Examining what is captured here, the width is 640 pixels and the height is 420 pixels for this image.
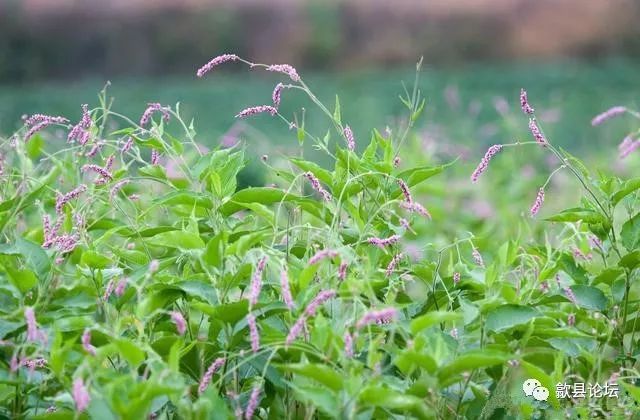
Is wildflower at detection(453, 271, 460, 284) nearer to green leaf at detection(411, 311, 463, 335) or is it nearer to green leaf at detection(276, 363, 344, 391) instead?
green leaf at detection(411, 311, 463, 335)

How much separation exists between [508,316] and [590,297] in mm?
350

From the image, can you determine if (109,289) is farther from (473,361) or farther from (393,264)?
(473,361)

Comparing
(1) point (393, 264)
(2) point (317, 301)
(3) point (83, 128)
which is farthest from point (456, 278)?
(3) point (83, 128)

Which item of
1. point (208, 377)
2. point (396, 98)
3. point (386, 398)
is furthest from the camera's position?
point (396, 98)

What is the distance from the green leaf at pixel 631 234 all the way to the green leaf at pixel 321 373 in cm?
81

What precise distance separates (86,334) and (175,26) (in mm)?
20695

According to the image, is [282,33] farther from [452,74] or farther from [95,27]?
[452,74]

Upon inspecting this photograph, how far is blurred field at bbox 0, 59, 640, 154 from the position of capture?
428 inches

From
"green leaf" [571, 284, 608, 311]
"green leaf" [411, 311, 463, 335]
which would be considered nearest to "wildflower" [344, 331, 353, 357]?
"green leaf" [411, 311, 463, 335]

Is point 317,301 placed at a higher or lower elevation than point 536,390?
higher

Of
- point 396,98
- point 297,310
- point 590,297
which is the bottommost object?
point 396,98

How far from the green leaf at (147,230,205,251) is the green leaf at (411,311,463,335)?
0.45m

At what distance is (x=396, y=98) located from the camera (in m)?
13.1

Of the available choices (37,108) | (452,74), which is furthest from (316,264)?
(452,74)
